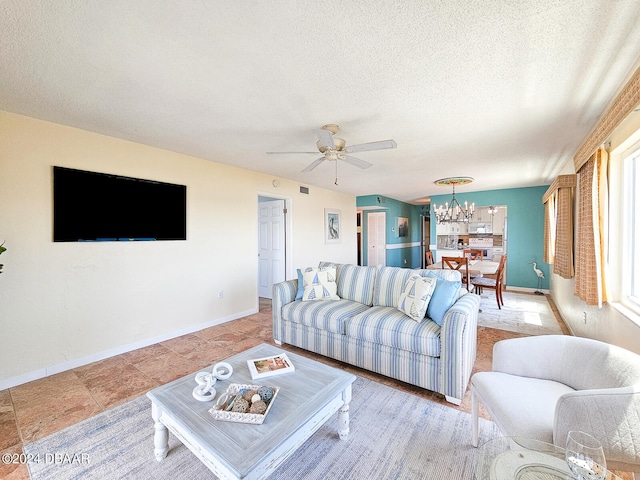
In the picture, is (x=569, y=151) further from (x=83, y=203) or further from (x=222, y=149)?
(x=83, y=203)

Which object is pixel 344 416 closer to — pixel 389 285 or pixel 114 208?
pixel 389 285

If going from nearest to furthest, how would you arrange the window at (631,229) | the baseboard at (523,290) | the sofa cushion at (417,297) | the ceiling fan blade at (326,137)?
the window at (631,229)
the ceiling fan blade at (326,137)
the sofa cushion at (417,297)
the baseboard at (523,290)

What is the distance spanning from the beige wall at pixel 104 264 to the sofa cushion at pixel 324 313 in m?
1.47

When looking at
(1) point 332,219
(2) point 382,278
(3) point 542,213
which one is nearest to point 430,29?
(2) point 382,278

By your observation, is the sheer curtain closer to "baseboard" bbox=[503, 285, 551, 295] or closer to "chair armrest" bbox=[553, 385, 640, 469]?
"chair armrest" bbox=[553, 385, 640, 469]

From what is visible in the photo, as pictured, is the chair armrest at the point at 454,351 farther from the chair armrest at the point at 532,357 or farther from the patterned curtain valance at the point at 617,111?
the patterned curtain valance at the point at 617,111

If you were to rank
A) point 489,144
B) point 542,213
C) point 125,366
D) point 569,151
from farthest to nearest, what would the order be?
point 542,213, point 569,151, point 489,144, point 125,366

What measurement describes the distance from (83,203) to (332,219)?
14.6 ft

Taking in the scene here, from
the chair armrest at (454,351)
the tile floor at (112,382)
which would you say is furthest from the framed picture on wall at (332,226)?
the chair armrest at (454,351)

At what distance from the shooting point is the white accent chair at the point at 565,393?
1.01 m

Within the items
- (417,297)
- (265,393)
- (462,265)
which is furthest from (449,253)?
(265,393)

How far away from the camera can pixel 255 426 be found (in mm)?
1226

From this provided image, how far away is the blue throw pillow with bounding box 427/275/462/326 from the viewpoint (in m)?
2.22

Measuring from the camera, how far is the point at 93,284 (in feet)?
9.09
